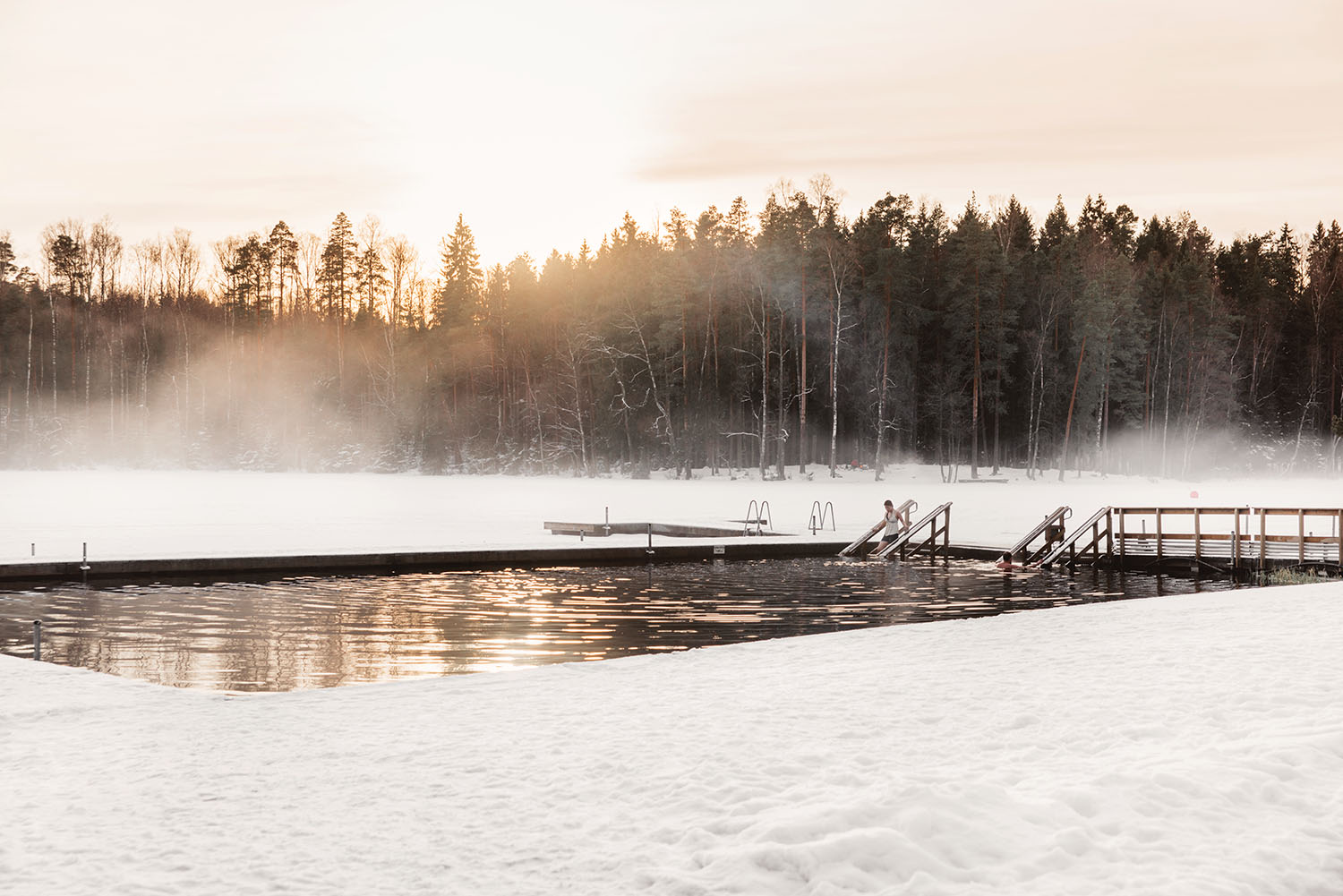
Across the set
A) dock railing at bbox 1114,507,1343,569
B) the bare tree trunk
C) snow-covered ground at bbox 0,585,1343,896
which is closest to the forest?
the bare tree trunk

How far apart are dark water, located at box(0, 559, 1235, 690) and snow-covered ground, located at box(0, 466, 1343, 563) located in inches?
145

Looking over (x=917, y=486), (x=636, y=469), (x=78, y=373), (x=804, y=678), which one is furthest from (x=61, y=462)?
(x=804, y=678)

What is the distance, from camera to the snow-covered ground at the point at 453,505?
976 inches

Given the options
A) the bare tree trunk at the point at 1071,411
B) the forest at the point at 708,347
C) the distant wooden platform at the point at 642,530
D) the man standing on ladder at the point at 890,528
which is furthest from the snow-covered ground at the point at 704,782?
the bare tree trunk at the point at 1071,411

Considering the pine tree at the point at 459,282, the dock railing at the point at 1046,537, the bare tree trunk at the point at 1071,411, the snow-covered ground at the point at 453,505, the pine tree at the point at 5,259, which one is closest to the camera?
the snow-covered ground at the point at 453,505

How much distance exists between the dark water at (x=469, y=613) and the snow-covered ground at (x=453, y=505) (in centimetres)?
Answer: 369

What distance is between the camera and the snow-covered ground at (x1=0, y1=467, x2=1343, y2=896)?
444 centimetres

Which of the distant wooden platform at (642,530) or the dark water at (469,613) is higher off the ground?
the distant wooden platform at (642,530)

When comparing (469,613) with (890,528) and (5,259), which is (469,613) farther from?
(5,259)

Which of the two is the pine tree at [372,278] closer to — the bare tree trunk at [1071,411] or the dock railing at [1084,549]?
the bare tree trunk at [1071,411]

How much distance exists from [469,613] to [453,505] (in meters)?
25.5

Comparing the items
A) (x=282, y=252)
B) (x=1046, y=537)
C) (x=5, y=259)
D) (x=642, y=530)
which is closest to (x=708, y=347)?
(x=642, y=530)

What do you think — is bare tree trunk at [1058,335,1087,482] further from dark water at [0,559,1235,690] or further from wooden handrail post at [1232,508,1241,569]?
dark water at [0,559,1235,690]

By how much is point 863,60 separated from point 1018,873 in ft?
64.0
